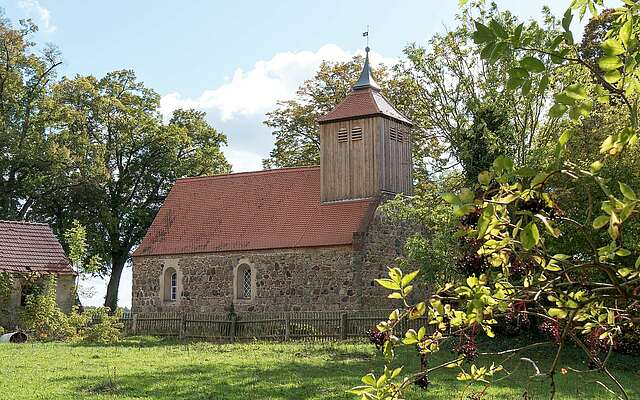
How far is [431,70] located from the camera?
26375mm

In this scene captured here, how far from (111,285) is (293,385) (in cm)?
3022

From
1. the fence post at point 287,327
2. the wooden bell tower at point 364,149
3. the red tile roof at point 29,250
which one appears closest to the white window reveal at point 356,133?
the wooden bell tower at point 364,149

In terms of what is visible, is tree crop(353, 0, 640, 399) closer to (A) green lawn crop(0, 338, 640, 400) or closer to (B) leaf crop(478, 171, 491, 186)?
(B) leaf crop(478, 171, 491, 186)

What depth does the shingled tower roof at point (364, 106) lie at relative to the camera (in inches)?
1194

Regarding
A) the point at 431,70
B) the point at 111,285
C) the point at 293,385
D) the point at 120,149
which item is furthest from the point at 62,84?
the point at 293,385

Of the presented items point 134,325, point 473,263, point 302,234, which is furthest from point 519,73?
point 302,234

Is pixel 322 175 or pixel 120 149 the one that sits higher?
pixel 120 149

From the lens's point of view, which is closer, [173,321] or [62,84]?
[173,321]

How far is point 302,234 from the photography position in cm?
2967

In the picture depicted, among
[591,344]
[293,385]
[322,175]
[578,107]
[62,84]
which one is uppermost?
[62,84]

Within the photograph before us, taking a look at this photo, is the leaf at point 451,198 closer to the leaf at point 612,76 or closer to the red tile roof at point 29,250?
the leaf at point 612,76

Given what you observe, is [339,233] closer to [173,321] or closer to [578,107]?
[173,321]

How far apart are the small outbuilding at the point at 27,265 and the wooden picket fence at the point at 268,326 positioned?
168 inches

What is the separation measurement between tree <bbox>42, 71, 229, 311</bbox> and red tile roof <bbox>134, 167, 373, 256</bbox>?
7.12 m
